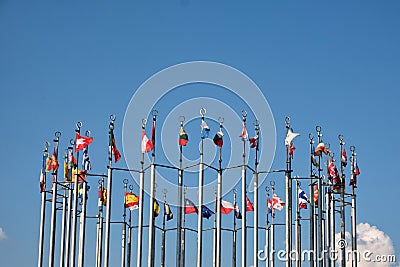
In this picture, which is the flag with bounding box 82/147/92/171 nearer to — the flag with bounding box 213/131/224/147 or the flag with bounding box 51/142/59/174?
the flag with bounding box 51/142/59/174

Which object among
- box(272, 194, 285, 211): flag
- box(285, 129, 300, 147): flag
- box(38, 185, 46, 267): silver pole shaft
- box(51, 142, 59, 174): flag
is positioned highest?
box(285, 129, 300, 147): flag

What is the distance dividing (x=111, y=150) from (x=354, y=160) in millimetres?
14994

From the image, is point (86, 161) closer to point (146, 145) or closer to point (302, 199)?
point (146, 145)

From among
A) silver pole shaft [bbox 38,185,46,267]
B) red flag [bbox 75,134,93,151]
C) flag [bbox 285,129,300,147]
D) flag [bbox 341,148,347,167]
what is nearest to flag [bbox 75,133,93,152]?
red flag [bbox 75,134,93,151]

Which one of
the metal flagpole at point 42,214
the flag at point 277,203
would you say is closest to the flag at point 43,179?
the metal flagpole at point 42,214

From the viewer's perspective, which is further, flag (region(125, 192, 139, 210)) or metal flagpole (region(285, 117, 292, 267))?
flag (region(125, 192, 139, 210))

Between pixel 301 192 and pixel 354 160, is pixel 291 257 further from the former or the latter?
pixel 354 160

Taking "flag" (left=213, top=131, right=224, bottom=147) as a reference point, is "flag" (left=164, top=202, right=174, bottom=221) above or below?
below

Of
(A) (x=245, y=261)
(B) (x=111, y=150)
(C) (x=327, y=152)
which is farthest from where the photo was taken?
(C) (x=327, y=152)

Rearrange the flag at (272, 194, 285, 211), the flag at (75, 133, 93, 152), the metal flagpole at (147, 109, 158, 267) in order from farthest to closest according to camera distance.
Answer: the flag at (272, 194, 285, 211) < the flag at (75, 133, 93, 152) < the metal flagpole at (147, 109, 158, 267)

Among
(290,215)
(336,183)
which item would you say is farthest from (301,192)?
(290,215)

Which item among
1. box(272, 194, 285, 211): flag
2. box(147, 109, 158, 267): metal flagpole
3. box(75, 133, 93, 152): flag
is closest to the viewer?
box(147, 109, 158, 267): metal flagpole

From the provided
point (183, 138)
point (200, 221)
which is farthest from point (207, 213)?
point (183, 138)

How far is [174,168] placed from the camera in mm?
41781
